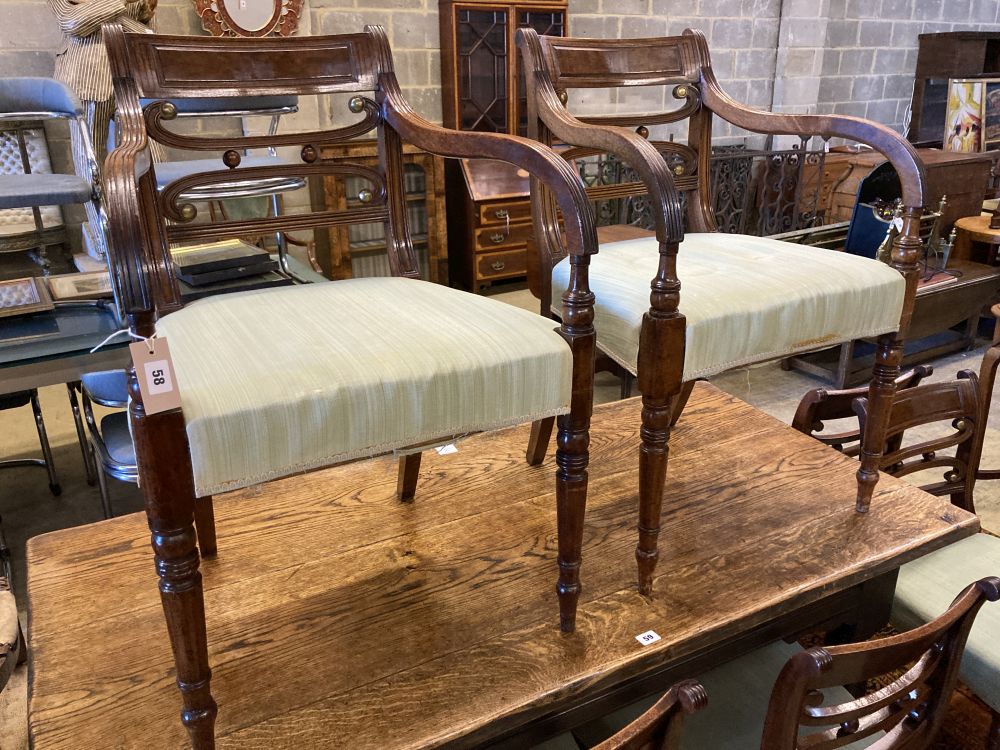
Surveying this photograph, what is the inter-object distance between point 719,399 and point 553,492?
0.62m

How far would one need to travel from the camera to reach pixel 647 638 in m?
1.09

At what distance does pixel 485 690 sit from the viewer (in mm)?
1014

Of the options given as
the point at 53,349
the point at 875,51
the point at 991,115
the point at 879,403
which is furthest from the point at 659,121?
the point at 875,51

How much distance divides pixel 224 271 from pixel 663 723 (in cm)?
177

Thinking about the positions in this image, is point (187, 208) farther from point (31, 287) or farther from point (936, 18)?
point (936, 18)

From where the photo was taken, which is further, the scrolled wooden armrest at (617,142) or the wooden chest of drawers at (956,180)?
the wooden chest of drawers at (956,180)

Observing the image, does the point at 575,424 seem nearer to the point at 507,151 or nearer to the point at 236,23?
the point at 507,151

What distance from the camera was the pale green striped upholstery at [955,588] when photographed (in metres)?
1.17

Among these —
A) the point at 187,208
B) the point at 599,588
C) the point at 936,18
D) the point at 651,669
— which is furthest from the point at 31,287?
the point at 936,18

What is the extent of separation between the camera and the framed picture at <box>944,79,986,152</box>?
4.59m

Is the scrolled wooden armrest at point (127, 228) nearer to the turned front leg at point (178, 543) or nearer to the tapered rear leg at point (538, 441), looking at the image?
the turned front leg at point (178, 543)

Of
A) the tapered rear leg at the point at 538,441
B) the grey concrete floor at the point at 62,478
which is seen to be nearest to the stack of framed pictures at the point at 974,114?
the grey concrete floor at the point at 62,478

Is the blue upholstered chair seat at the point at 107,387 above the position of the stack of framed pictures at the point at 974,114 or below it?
below

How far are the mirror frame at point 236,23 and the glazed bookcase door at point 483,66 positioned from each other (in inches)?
32.1
